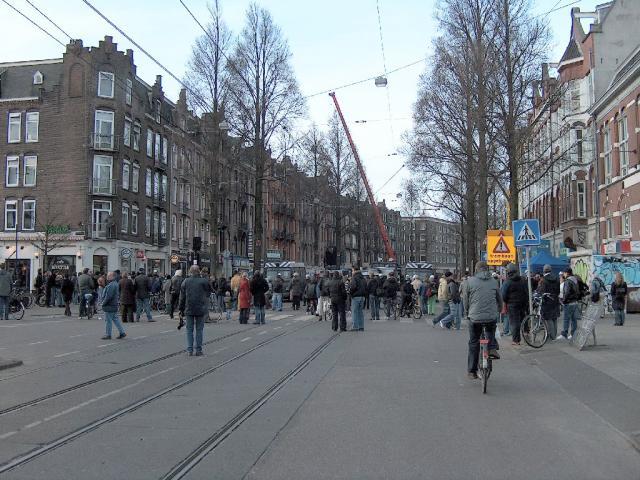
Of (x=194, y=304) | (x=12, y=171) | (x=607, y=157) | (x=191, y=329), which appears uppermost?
(x=12, y=171)

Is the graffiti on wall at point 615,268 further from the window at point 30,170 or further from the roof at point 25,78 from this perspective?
the roof at point 25,78

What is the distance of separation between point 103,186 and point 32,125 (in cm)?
655

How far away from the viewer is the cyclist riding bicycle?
9.62m

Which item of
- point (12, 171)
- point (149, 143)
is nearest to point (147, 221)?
point (149, 143)

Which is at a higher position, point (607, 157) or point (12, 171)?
point (12, 171)

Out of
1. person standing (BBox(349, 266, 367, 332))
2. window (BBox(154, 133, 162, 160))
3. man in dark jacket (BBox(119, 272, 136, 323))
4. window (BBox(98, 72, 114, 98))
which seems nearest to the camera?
person standing (BBox(349, 266, 367, 332))

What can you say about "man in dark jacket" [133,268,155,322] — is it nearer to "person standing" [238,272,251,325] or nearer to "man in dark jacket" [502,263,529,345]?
"person standing" [238,272,251,325]

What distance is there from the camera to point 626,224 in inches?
1319

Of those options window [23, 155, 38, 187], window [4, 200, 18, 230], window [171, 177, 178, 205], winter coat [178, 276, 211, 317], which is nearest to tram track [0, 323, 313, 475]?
winter coat [178, 276, 211, 317]

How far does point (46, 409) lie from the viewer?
26.2ft

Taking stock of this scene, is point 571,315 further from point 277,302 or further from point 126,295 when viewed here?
point 277,302

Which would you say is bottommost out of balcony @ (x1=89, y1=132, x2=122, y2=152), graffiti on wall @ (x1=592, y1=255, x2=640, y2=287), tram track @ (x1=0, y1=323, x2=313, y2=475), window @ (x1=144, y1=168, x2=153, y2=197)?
tram track @ (x1=0, y1=323, x2=313, y2=475)

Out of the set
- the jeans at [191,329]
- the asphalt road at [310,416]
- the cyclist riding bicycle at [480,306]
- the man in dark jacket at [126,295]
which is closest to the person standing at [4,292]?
the man in dark jacket at [126,295]

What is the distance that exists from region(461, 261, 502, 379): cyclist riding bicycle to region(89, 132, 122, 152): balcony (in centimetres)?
3824
